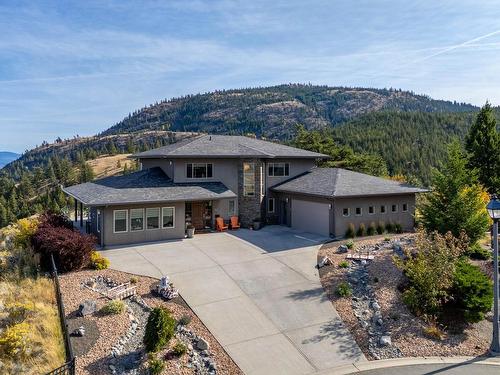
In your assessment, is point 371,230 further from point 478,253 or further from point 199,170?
point 199,170

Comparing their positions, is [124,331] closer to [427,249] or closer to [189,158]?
[427,249]

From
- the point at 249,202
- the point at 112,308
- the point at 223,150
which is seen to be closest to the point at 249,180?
the point at 249,202

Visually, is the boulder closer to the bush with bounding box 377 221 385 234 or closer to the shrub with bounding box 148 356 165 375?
the shrub with bounding box 148 356 165 375

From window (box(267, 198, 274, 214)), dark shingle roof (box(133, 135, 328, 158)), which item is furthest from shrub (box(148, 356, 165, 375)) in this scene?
window (box(267, 198, 274, 214))

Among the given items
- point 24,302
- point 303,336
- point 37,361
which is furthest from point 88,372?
point 303,336

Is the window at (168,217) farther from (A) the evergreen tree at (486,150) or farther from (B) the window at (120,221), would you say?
(A) the evergreen tree at (486,150)
